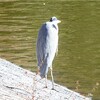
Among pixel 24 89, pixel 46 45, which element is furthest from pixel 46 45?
pixel 24 89

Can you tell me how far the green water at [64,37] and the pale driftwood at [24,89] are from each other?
861 millimetres

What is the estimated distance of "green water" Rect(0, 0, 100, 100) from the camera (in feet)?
53.6

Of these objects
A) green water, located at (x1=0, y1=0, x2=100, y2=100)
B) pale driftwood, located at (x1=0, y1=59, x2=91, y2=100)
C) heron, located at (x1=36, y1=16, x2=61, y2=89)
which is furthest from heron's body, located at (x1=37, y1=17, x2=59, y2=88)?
green water, located at (x1=0, y1=0, x2=100, y2=100)

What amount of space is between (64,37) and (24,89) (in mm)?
14820

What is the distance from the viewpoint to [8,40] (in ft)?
80.3

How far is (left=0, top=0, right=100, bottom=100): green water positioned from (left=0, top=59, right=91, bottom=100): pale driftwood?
2.82ft

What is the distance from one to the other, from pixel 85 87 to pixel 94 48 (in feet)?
24.4

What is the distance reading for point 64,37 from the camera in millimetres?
25031

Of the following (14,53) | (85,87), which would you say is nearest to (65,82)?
(85,87)

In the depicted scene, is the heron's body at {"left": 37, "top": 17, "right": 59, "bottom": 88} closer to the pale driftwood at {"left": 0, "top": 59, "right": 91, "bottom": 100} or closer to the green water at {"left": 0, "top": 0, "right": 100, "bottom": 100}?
the pale driftwood at {"left": 0, "top": 59, "right": 91, "bottom": 100}

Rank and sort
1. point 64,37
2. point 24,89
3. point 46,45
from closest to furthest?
1. point 46,45
2. point 24,89
3. point 64,37

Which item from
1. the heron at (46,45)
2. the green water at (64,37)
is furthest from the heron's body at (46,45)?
the green water at (64,37)

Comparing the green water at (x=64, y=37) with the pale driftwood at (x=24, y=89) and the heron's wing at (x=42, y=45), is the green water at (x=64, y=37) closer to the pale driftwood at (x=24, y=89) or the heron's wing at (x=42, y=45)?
the pale driftwood at (x=24, y=89)

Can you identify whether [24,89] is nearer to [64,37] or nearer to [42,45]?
[42,45]
